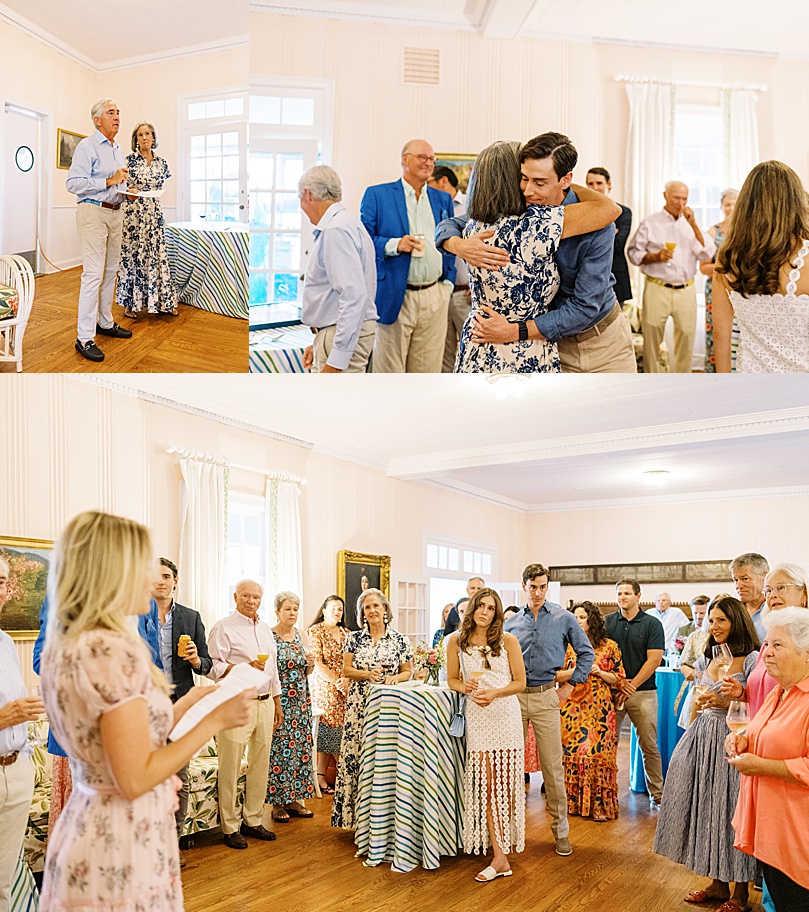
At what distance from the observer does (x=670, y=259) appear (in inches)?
113

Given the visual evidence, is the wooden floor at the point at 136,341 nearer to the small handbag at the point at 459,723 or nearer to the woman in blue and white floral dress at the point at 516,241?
the woman in blue and white floral dress at the point at 516,241

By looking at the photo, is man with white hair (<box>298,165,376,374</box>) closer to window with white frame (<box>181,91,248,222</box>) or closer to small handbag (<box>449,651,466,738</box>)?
window with white frame (<box>181,91,248,222</box>)

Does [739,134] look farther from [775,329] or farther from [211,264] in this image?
[211,264]

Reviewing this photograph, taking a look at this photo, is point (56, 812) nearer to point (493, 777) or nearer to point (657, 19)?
point (493, 777)

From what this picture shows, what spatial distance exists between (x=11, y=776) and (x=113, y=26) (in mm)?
2350

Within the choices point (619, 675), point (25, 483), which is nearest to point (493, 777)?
point (619, 675)

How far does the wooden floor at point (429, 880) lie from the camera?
128 inches

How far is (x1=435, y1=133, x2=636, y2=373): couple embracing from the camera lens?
2830 millimetres

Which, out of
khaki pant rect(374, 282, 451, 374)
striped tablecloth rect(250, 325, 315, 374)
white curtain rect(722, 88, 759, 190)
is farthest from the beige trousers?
striped tablecloth rect(250, 325, 315, 374)

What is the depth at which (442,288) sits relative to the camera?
2967 millimetres

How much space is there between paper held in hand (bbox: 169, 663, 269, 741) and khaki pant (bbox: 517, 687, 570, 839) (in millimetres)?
2566

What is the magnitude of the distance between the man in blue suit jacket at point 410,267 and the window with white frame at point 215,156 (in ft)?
1.40

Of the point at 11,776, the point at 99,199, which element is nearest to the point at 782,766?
the point at 11,776

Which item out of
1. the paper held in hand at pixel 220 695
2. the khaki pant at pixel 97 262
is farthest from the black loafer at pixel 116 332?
the paper held in hand at pixel 220 695
